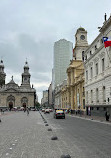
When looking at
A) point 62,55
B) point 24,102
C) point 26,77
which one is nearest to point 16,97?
point 24,102

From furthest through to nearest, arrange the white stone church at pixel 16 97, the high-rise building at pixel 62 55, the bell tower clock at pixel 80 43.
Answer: the high-rise building at pixel 62 55
the white stone church at pixel 16 97
the bell tower clock at pixel 80 43

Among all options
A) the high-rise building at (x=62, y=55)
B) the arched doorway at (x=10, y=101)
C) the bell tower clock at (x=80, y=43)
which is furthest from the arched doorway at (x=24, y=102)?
the bell tower clock at (x=80, y=43)

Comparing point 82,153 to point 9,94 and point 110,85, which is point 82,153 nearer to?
point 110,85

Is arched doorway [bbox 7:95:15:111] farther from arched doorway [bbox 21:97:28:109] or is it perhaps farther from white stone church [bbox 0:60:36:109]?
arched doorway [bbox 21:97:28:109]

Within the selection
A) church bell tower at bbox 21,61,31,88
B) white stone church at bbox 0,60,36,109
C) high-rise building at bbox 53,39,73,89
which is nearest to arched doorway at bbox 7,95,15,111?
white stone church at bbox 0,60,36,109

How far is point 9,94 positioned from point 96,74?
86.0 m

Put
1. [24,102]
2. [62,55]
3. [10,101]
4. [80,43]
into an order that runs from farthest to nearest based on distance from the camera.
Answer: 1. [62,55]
2. [24,102]
3. [10,101]
4. [80,43]

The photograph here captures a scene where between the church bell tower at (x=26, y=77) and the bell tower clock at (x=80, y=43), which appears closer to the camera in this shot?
the bell tower clock at (x=80, y=43)

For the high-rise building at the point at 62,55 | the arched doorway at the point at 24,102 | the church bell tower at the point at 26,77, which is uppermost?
the high-rise building at the point at 62,55

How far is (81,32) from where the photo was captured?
5872 centimetres

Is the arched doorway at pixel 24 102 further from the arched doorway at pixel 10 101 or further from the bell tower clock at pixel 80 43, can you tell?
the bell tower clock at pixel 80 43

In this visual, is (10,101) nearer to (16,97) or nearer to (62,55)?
(16,97)

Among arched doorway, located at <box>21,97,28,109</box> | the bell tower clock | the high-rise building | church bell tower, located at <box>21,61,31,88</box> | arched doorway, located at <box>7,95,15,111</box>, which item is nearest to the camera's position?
the bell tower clock

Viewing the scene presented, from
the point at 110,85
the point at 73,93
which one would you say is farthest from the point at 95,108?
the point at 73,93
